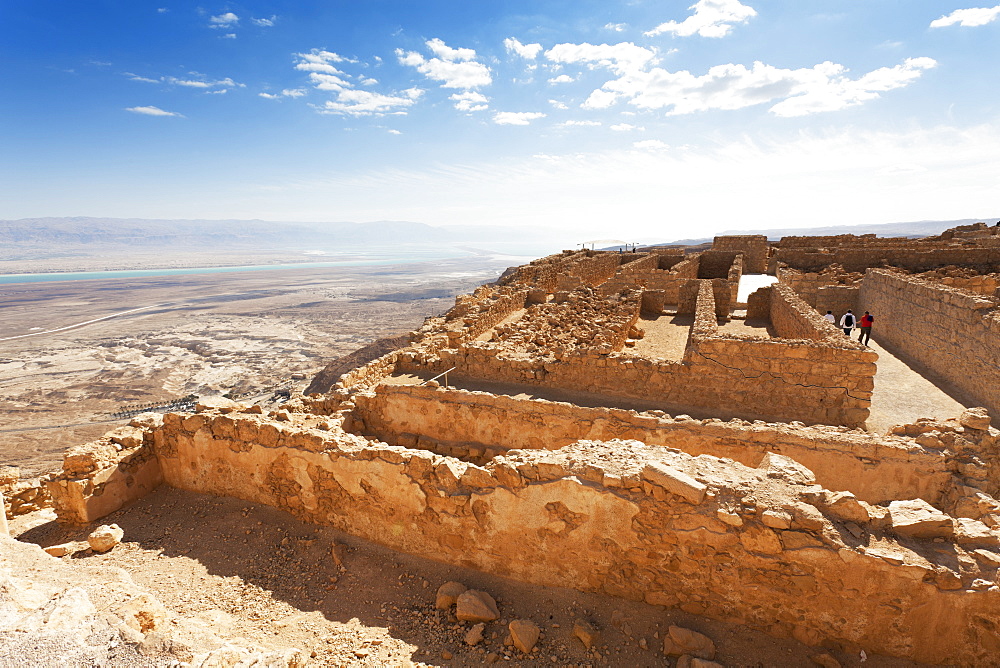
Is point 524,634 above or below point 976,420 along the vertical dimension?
below

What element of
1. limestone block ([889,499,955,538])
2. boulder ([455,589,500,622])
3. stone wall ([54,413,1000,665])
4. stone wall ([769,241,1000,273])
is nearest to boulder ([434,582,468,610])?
boulder ([455,589,500,622])

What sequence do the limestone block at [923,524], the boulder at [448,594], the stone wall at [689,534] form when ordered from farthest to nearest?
the boulder at [448,594] < the limestone block at [923,524] < the stone wall at [689,534]

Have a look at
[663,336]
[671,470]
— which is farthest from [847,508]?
[663,336]

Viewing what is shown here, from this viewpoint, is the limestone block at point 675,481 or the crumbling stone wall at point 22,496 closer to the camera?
the limestone block at point 675,481

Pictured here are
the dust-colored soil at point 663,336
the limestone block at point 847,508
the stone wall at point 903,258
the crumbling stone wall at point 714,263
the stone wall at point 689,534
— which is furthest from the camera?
the crumbling stone wall at point 714,263

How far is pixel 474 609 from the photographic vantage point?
3768 mm

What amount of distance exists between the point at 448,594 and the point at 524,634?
82 cm

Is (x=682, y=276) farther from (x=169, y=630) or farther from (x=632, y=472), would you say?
(x=169, y=630)

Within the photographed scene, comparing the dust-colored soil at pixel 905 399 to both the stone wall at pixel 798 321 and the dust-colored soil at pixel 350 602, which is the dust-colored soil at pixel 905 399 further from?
the dust-colored soil at pixel 350 602

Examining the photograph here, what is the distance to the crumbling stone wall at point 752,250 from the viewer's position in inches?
858

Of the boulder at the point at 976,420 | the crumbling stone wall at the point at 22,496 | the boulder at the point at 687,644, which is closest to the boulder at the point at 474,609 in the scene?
the boulder at the point at 687,644

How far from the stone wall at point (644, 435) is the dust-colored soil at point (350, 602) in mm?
2407

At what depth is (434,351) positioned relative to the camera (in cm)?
970

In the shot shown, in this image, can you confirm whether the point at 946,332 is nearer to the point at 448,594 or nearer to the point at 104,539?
the point at 448,594
